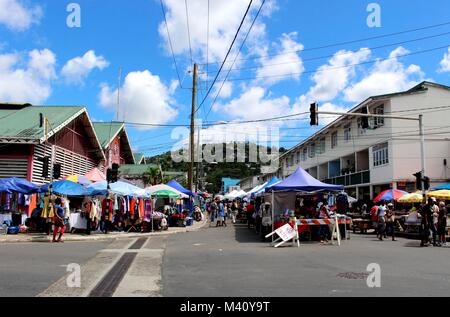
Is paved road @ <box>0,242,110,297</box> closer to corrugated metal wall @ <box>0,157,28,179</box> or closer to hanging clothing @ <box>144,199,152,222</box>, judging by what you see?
hanging clothing @ <box>144,199,152,222</box>

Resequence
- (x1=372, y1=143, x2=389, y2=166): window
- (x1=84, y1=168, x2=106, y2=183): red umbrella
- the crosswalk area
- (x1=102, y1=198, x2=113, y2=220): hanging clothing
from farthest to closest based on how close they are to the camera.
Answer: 1. (x1=372, y1=143, x2=389, y2=166): window
2. (x1=84, y1=168, x2=106, y2=183): red umbrella
3. (x1=102, y1=198, x2=113, y2=220): hanging clothing
4. the crosswalk area

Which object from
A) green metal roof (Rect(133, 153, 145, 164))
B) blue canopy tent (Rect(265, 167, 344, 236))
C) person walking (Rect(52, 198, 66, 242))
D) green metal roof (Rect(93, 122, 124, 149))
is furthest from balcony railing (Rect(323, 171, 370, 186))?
person walking (Rect(52, 198, 66, 242))

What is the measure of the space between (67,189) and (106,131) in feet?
60.1

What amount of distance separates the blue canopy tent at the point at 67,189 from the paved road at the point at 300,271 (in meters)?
8.26

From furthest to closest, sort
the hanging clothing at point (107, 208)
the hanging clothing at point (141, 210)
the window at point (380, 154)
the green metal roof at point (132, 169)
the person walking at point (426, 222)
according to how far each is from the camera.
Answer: the green metal roof at point (132, 169) < the window at point (380, 154) < the hanging clothing at point (141, 210) < the hanging clothing at point (107, 208) < the person walking at point (426, 222)

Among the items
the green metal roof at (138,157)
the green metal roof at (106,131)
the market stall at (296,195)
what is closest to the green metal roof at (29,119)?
the green metal roof at (106,131)

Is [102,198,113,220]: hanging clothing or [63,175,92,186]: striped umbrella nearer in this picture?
[102,198,113,220]: hanging clothing

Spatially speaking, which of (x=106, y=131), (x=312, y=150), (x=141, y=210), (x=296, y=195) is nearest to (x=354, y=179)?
(x=312, y=150)

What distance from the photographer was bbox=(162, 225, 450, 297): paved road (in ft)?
27.7

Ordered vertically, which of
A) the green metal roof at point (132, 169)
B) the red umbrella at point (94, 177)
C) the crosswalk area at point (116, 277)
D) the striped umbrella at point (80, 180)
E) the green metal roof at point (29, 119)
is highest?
the green metal roof at point (29, 119)

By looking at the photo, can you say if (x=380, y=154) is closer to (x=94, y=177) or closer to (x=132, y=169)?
(x=94, y=177)

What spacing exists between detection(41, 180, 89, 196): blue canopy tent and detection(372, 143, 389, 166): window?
23.8 metres

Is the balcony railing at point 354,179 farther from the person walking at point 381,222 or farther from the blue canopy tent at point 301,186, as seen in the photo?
the blue canopy tent at point 301,186

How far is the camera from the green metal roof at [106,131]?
37.7 metres
